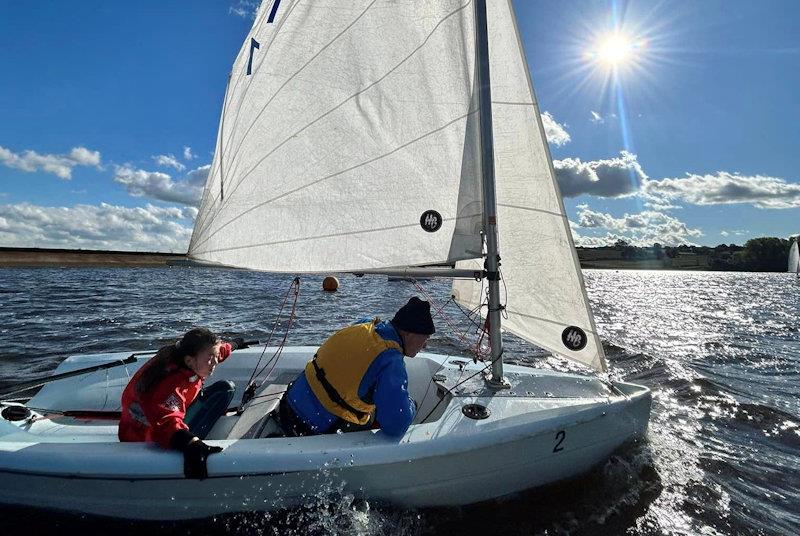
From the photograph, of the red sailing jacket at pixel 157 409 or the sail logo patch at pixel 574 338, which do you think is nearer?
the red sailing jacket at pixel 157 409

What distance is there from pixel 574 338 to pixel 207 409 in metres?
3.12

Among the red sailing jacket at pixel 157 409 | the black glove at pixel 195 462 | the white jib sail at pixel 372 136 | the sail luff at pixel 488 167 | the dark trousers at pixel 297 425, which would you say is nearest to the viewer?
the black glove at pixel 195 462

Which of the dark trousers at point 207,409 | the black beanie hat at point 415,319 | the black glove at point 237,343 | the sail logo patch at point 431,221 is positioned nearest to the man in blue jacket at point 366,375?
the black beanie hat at point 415,319

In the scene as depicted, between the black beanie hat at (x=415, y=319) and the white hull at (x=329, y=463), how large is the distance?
2.41 feet

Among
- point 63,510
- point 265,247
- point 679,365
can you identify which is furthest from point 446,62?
point 679,365

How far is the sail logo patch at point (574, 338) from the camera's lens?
12.3 feet

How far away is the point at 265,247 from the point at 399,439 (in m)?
1.89

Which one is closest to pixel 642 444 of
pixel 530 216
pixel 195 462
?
pixel 530 216

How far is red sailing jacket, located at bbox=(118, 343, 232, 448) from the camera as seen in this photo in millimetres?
2738

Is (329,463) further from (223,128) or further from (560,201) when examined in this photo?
(223,128)

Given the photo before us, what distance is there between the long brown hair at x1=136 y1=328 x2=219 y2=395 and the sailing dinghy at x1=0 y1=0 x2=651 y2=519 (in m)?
0.81

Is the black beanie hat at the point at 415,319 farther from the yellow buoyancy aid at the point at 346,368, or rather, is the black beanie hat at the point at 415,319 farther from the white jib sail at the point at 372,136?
the white jib sail at the point at 372,136

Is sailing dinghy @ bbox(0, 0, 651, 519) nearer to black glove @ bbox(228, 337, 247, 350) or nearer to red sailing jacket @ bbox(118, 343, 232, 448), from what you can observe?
red sailing jacket @ bbox(118, 343, 232, 448)

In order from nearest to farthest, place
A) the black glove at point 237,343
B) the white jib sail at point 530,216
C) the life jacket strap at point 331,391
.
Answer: the life jacket strap at point 331,391 < the white jib sail at point 530,216 < the black glove at point 237,343
